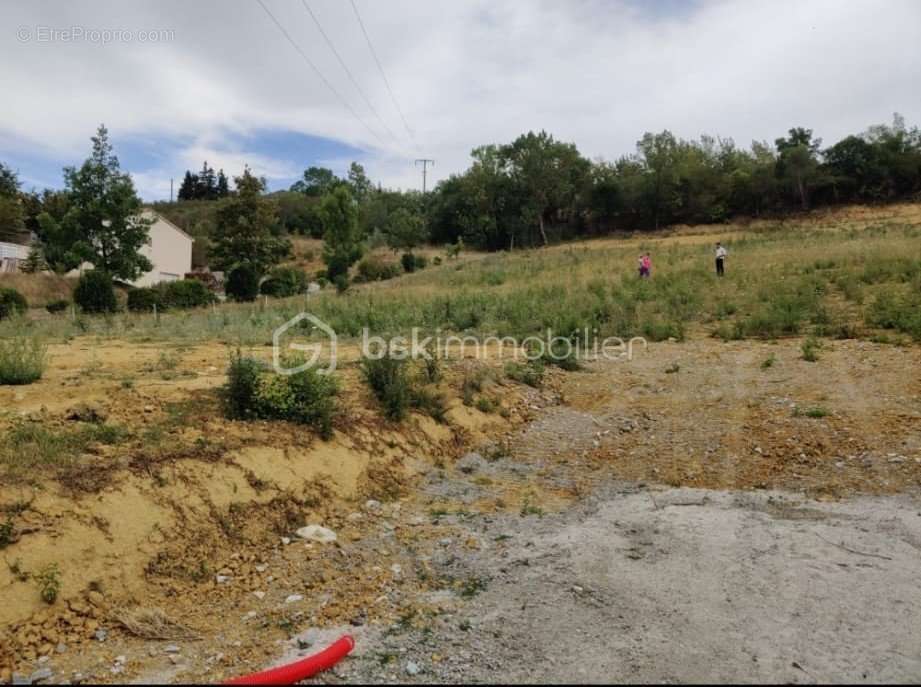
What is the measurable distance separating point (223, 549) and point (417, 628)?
5.12 feet

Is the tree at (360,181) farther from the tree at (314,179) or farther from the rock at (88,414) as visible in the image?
the rock at (88,414)

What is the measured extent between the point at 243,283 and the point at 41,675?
29.9 meters

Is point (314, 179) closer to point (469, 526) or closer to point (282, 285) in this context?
point (282, 285)

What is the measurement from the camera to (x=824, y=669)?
10.3 ft

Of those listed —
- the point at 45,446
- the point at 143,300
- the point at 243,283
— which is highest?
the point at 243,283

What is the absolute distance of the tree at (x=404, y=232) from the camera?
190 ft

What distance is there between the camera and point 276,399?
19.5 feet

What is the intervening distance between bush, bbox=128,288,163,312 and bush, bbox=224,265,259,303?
18.2 feet

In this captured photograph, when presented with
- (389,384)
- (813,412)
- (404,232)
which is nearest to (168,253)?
(404,232)

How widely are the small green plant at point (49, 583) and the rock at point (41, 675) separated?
43 centimetres

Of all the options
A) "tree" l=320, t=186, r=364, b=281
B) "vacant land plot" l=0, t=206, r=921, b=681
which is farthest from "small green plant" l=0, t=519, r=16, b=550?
"tree" l=320, t=186, r=364, b=281

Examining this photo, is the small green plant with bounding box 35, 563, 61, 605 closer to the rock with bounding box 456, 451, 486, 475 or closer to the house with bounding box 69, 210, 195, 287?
the rock with bounding box 456, 451, 486, 475

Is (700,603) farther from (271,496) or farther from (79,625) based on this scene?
(79,625)

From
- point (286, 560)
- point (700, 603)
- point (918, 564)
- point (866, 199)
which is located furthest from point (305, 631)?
point (866, 199)
